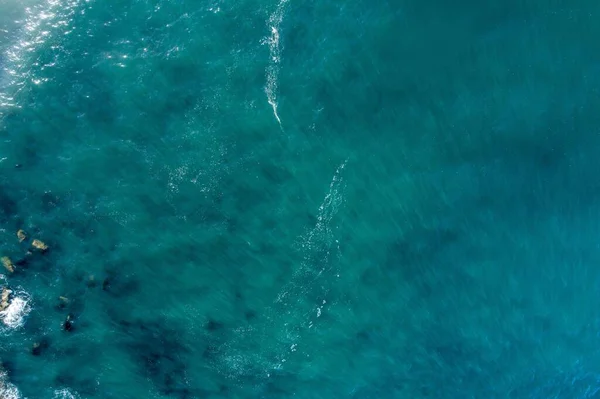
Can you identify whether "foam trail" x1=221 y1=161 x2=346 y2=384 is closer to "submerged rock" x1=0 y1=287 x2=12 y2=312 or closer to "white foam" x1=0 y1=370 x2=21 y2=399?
"white foam" x1=0 y1=370 x2=21 y2=399

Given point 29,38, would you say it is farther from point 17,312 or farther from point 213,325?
point 213,325

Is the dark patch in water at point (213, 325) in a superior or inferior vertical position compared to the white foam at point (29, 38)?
inferior

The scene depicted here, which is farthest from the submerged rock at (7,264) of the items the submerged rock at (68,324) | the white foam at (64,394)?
the white foam at (64,394)

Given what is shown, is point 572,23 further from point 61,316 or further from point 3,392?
point 3,392

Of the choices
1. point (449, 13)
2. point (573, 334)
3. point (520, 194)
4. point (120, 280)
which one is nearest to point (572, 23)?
point (449, 13)

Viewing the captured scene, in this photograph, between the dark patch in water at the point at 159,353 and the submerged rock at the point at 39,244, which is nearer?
the submerged rock at the point at 39,244

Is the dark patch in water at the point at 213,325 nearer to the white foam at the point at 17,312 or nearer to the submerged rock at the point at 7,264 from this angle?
the white foam at the point at 17,312
